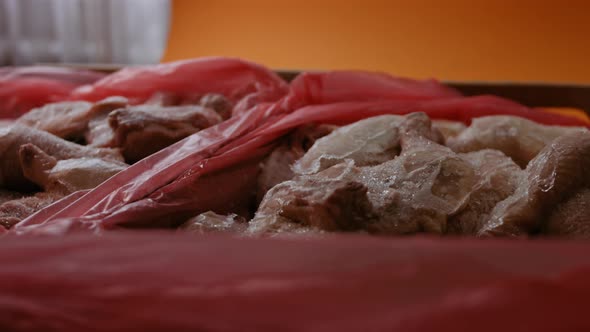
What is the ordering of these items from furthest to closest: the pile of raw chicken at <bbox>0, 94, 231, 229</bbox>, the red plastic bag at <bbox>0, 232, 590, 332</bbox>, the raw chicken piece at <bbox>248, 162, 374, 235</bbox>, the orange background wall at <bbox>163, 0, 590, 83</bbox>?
1. the orange background wall at <bbox>163, 0, 590, 83</bbox>
2. the pile of raw chicken at <bbox>0, 94, 231, 229</bbox>
3. the raw chicken piece at <bbox>248, 162, 374, 235</bbox>
4. the red plastic bag at <bbox>0, 232, 590, 332</bbox>

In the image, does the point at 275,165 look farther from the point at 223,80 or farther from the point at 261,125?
the point at 223,80

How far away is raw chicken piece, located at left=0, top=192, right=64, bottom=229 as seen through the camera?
1.05m

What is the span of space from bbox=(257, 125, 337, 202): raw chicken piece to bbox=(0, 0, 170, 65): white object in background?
10.7 ft

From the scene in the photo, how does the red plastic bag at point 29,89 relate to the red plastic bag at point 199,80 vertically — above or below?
below

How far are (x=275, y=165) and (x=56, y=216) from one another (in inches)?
18.4

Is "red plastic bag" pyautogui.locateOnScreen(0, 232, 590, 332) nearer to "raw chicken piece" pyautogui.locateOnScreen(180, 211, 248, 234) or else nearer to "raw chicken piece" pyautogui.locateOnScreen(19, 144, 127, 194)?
"raw chicken piece" pyautogui.locateOnScreen(180, 211, 248, 234)

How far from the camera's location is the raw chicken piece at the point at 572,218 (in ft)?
3.03

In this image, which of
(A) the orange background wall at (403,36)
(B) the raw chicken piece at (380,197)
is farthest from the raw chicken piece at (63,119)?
(A) the orange background wall at (403,36)

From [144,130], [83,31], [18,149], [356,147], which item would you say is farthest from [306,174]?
[83,31]

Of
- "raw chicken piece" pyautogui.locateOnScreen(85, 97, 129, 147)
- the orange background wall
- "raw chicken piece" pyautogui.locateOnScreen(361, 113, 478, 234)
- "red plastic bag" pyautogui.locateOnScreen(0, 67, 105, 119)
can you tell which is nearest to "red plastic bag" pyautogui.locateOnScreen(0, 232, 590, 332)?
"raw chicken piece" pyautogui.locateOnScreen(361, 113, 478, 234)

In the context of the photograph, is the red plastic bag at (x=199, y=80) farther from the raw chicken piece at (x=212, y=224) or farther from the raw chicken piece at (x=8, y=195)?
the raw chicken piece at (x=212, y=224)

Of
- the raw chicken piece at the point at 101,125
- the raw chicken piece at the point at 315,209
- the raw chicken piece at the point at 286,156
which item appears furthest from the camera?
the raw chicken piece at the point at 101,125

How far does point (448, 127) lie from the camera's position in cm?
159

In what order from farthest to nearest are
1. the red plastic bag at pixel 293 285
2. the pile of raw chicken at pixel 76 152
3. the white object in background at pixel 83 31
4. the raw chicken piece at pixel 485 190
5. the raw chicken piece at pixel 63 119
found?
1. the white object in background at pixel 83 31
2. the raw chicken piece at pixel 63 119
3. the pile of raw chicken at pixel 76 152
4. the raw chicken piece at pixel 485 190
5. the red plastic bag at pixel 293 285
